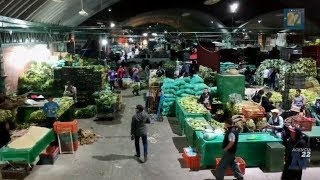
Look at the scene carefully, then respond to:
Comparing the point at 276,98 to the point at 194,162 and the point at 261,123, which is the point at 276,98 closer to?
the point at 261,123

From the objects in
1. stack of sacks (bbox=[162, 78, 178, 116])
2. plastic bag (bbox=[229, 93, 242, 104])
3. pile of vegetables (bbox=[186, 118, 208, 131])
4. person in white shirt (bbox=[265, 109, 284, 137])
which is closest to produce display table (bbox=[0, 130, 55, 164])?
pile of vegetables (bbox=[186, 118, 208, 131])

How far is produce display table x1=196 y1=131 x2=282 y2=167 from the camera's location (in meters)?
10.7

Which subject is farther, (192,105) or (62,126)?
(192,105)

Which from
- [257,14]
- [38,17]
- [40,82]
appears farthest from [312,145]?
[257,14]

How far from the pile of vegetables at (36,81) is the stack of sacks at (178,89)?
6.04m

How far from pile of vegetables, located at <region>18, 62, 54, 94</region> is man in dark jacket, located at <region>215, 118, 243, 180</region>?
41.0 feet

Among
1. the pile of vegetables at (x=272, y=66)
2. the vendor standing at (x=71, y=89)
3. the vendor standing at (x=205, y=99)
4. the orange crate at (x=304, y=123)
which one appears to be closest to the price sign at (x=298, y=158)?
the orange crate at (x=304, y=123)

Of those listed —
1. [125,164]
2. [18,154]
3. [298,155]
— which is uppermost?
[298,155]

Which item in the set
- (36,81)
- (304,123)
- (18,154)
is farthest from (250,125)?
(36,81)

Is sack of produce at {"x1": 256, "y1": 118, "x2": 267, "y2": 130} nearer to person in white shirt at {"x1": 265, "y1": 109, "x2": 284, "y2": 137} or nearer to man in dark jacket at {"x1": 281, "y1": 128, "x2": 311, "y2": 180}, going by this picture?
person in white shirt at {"x1": 265, "y1": 109, "x2": 284, "y2": 137}

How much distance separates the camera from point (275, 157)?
10586mm

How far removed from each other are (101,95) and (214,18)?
35.2 meters

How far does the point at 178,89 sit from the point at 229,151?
896cm

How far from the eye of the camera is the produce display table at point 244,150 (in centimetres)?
1073
